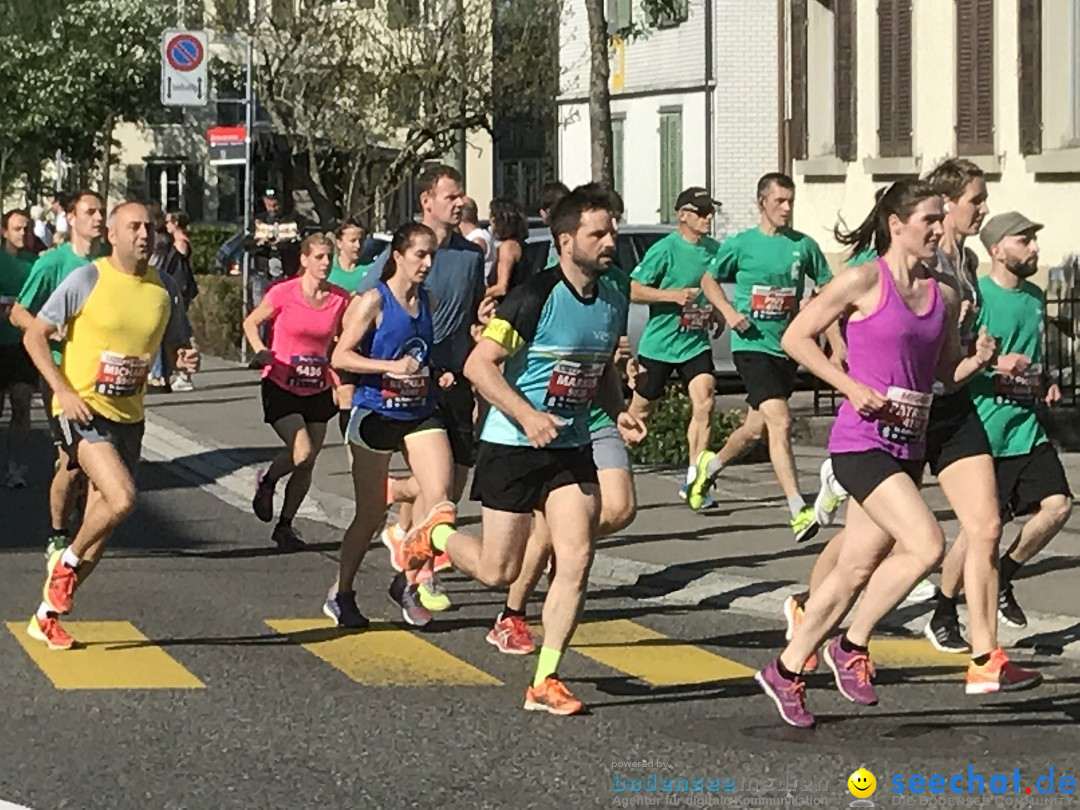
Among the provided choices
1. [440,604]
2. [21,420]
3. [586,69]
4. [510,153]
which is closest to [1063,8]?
[21,420]

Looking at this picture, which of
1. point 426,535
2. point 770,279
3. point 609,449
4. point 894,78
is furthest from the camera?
point 894,78

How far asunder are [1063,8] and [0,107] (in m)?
44.5

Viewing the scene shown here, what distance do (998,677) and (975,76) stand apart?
15.2 m

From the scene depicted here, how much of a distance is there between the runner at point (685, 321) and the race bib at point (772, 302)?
826 millimetres

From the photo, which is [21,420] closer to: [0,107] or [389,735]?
[389,735]

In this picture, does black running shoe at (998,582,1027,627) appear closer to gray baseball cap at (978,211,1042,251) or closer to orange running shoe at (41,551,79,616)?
gray baseball cap at (978,211,1042,251)

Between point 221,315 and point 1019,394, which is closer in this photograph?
point 1019,394

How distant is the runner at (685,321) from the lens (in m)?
15.8

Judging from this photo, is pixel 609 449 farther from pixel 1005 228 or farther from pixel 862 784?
pixel 862 784

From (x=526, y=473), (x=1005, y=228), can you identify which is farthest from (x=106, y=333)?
(x=1005, y=228)

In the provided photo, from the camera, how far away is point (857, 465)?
9211 mm

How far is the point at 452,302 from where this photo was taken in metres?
12.6

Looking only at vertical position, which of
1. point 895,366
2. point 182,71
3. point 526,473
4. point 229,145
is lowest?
point 526,473

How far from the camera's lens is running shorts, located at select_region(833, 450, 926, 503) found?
30.0 feet
